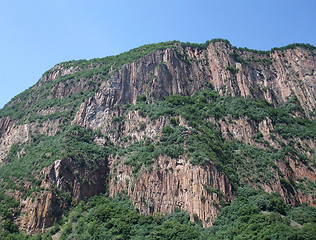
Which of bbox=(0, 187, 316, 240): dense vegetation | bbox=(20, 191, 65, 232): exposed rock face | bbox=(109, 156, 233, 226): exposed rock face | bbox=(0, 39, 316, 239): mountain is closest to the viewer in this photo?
bbox=(0, 187, 316, 240): dense vegetation

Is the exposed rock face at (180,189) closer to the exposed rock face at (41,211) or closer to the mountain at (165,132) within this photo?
the mountain at (165,132)

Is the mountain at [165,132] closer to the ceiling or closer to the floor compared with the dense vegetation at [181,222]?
closer to the ceiling

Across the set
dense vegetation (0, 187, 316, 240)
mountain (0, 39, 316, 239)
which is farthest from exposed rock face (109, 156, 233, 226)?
dense vegetation (0, 187, 316, 240)

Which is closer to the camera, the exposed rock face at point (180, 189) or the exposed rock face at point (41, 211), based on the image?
the exposed rock face at point (41, 211)

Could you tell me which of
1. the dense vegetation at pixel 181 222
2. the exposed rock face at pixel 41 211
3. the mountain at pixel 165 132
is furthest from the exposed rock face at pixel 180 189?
the exposed rock face at pixel 41 211

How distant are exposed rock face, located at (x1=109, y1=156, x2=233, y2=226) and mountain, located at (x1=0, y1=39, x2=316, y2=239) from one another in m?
0.18

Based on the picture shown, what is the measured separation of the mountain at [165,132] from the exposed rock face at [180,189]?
179 mm

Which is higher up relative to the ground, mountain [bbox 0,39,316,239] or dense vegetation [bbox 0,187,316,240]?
mountain [bbox 0,39,316,239]

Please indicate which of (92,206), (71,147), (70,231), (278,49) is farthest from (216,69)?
(70,231)

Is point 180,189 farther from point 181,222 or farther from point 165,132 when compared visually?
point 165,132

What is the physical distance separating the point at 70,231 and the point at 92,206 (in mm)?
7342

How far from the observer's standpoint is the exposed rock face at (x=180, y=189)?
5878cm

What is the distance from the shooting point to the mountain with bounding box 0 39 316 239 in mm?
61938

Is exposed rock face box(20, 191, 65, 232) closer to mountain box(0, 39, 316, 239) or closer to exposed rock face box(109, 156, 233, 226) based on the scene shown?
mountain box(0, 39, 316, 239)
